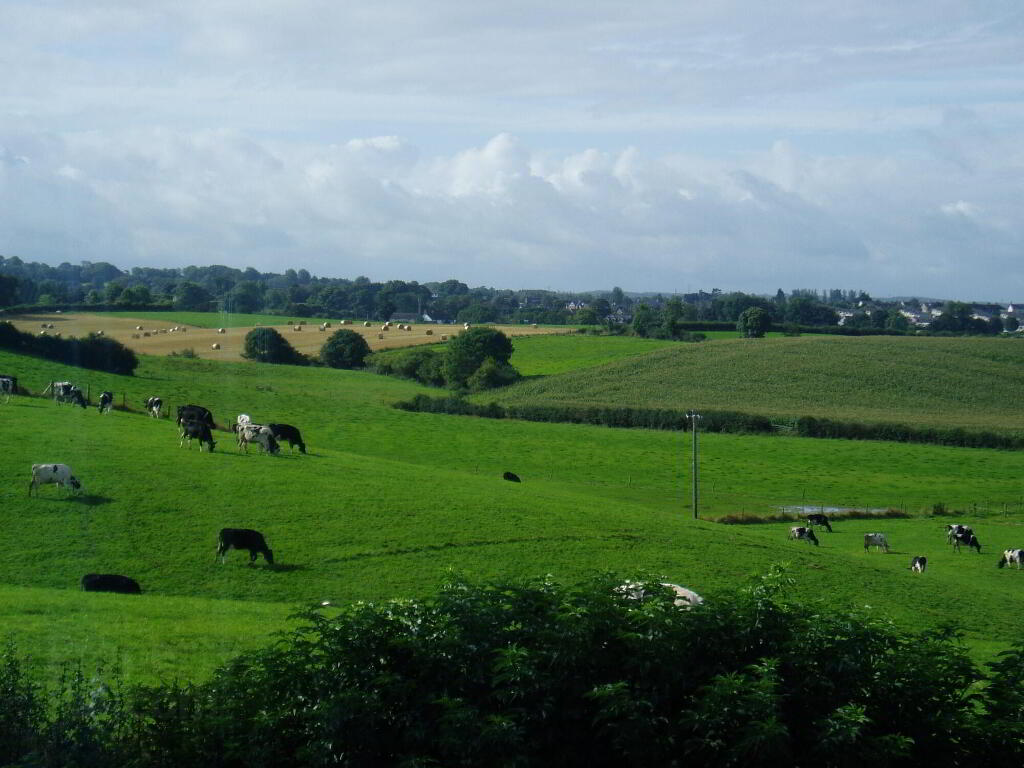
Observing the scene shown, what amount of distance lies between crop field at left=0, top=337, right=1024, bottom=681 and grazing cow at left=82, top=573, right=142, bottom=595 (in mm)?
416

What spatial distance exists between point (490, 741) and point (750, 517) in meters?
36.7

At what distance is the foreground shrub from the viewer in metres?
9.86

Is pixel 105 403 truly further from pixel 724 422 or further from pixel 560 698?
pixel 724 422

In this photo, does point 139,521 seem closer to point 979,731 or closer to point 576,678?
point 576,678

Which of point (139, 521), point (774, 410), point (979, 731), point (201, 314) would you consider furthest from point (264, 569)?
point (774, 410)

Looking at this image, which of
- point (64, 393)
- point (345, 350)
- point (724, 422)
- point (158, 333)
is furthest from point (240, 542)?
point (345, 350)

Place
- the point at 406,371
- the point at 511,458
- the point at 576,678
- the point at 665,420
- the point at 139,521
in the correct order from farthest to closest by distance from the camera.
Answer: the point at 406,371
the point at 665,420
the point at 511,458
the point at 139,521
the point at 576,678

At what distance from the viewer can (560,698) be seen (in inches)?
414

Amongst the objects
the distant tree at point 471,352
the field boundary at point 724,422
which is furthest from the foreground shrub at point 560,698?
the distant tree at point 471,352

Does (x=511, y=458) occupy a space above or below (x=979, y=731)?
below

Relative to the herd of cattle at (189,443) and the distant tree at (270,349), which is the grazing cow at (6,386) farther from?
the distant tree at (270,349)

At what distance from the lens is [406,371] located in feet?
298

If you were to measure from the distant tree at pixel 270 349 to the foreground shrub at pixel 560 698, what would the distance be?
61.7 m

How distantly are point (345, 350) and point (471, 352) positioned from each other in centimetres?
1138
